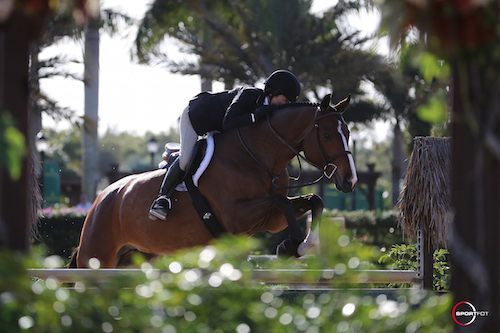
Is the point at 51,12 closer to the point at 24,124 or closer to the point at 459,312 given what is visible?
the point at 24,124

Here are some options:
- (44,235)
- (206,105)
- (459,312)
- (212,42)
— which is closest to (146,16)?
(212,42)

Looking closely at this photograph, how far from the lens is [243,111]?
9516 mm

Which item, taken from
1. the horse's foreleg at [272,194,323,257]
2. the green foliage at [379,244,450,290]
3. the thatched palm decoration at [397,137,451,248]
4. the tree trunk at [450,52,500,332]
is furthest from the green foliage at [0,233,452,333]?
the horse's foreleg at [272,194,323,257]

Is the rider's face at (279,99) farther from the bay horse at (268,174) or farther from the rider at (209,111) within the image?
the bay horse at (268,174)

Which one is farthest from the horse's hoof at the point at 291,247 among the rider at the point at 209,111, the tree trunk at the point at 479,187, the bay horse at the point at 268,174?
the tree trunk at the point at 479,187

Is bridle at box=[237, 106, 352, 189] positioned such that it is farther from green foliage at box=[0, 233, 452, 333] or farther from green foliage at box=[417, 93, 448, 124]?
green foliage at box=[417, 93, 448, 124]

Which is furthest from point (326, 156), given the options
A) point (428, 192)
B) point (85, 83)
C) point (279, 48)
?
point (279, 48)

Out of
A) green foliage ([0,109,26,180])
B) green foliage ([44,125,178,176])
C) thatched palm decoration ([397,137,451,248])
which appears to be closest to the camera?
green foliage ([0,109,26,180])

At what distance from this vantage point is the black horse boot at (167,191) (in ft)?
32.1

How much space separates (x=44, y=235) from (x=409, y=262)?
381 inches

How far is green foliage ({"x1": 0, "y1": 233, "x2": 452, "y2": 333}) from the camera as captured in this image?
3.66 m

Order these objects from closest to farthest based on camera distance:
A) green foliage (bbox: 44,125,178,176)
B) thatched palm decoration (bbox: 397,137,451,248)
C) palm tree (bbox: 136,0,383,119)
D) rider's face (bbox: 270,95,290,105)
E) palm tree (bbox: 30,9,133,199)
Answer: thatched palm decoration (bbox: 397,137,451,248) < rider's face (bbox: 270,95,290,105) < palm tree (bbox: 30,9,133,199) < palm tree (bbox: 136,0,383,119) < green foliage (bbox: 44,125,178,176)

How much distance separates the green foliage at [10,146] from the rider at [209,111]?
19.7 feet

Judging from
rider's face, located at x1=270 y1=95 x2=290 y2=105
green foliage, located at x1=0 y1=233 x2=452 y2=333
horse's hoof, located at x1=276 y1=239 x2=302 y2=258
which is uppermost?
rider's face, located at x1=270 y1=95 x2=290 y2=105
